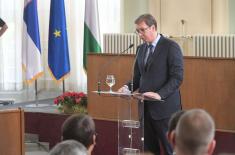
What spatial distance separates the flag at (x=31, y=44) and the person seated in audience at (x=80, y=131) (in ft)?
17.1

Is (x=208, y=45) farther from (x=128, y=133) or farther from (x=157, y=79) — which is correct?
(x=157, y=79)

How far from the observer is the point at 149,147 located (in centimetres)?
472

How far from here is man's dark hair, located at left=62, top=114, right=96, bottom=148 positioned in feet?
8.49

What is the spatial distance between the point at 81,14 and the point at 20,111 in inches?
171

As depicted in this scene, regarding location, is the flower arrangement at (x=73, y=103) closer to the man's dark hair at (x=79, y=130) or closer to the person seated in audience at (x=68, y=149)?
the man's dark hair at (x=79, y=130)

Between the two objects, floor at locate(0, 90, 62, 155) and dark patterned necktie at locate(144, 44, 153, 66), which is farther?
floor at locate(0, 90, 62, 155)

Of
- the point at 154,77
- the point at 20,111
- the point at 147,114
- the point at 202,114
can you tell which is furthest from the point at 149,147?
the point at 202,114

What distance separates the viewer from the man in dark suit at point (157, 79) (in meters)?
4.58

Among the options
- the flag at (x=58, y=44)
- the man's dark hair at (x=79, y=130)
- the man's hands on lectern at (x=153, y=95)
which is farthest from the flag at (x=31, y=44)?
the man's dark hair at (x=79, y=130)

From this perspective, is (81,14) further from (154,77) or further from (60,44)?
(154,77)

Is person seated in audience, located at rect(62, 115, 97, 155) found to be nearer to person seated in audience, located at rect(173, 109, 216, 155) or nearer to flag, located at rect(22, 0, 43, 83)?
person seated in audience, located at rect(173, 109, 216, 155)

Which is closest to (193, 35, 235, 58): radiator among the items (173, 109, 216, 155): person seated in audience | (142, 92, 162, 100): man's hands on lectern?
(142, 92, 162, 100): man's hands on lectern

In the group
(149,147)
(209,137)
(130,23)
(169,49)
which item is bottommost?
(149,147)

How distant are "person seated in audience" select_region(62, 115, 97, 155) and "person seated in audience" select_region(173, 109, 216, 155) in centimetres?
60
